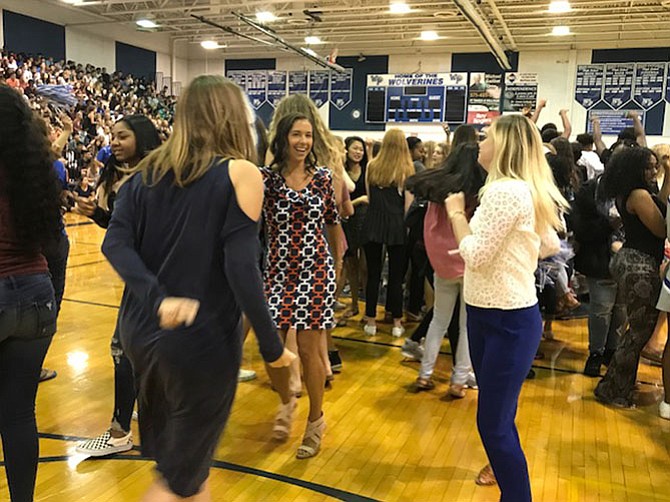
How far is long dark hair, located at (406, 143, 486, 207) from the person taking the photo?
9.43ft

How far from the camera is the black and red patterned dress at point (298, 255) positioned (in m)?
2.72

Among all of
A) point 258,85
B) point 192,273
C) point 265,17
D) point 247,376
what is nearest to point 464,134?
point 247,376

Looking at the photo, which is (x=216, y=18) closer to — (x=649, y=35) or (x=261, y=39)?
(x=261, y=39)

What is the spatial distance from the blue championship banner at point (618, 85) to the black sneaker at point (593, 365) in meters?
13.3

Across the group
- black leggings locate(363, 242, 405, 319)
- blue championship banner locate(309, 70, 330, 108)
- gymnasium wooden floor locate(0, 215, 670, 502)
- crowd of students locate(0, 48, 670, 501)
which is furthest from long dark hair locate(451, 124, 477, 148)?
blue championship banner locate(309, 70, 330, 108)

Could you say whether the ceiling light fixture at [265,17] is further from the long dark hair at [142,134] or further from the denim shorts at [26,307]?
the denim shorts at [26,307]

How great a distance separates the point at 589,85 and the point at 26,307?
651 inches

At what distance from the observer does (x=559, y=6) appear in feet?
39.3

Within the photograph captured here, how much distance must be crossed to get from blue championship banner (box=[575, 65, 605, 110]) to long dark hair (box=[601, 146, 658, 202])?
13.9m

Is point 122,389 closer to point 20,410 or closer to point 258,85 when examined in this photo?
point 20,410

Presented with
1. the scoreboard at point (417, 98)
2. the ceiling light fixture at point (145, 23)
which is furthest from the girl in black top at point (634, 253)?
the scoreboard at point (417, 98)

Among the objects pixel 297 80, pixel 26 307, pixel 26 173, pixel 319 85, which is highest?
pixel 297 80

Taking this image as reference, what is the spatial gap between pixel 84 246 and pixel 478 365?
7522 millimetres

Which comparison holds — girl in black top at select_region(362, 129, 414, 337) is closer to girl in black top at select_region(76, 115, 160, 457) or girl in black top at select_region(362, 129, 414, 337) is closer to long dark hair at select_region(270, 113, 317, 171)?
long dark hair at select_region(270, 113, 317, 171)
